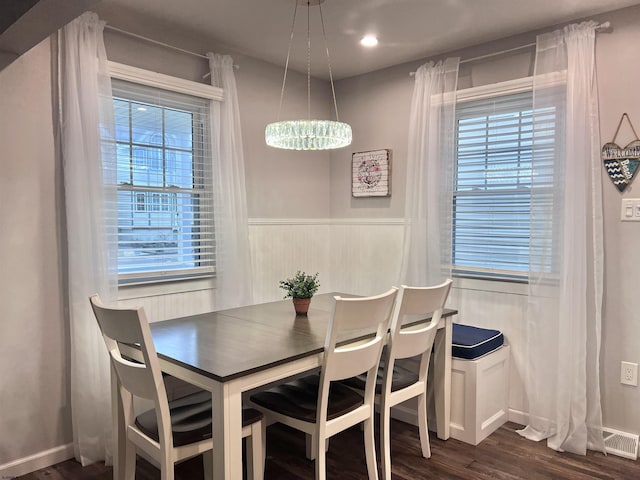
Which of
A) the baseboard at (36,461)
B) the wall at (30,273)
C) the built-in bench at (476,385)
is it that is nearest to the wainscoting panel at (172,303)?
the wall at (30,273)

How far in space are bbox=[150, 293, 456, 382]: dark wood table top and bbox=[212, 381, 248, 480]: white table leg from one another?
63 millimetres

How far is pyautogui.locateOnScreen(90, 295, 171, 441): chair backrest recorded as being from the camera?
5.50 feet

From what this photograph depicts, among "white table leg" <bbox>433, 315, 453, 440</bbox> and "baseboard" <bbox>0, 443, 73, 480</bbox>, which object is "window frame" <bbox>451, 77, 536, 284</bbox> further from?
"baseboard" <bbox>0, 443, 73, 480</bbox>

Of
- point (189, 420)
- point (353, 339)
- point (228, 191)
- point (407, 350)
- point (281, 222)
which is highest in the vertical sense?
point (228, 191)

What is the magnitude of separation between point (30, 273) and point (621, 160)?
315cm

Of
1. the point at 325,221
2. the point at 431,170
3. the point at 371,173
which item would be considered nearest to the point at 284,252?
the point at 325,221

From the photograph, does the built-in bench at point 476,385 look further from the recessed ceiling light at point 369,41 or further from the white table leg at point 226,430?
the recessed ceiling light at point 369,41

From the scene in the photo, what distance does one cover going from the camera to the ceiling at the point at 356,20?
2549 mm

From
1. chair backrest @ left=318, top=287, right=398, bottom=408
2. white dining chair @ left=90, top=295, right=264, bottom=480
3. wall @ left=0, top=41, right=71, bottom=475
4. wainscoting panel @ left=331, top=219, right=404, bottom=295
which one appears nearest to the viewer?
white dining chair @ left=90, top=295, right=264, bottom=480

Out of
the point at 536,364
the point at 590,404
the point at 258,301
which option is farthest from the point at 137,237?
the point at 590,404

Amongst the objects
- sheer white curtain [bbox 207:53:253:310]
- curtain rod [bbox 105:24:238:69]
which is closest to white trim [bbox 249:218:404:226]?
sheer white curtain [bbox 207:53:253:310]

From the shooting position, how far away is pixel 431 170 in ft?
10.5

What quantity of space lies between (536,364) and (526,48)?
1.92 m

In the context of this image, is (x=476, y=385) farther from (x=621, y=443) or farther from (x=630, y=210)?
(x=630, y=210)
